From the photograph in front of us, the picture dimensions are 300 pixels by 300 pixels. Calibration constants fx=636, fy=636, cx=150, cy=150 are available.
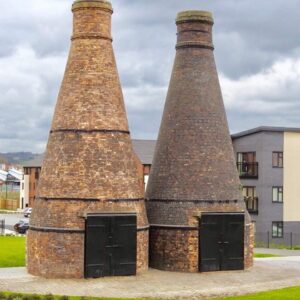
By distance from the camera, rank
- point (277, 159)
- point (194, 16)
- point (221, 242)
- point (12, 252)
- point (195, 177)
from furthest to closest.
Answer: point (277, 159) < point (12, 252) < point (194, 16) < point (195, 177) < point (221, 242)

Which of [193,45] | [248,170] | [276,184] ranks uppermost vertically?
[193,45]

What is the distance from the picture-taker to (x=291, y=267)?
2894 centimetres

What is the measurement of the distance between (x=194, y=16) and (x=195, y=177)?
698 cm

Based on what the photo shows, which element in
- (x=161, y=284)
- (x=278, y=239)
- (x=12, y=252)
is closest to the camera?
(x=161, y=284)

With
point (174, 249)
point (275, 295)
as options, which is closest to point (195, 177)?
point (174, 249)

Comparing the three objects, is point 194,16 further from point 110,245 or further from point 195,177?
point 110,245

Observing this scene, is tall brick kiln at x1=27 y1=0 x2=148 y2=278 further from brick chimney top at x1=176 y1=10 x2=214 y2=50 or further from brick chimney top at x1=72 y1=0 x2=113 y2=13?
brick chimney top at x1=176 y1=10 x2=214 y2=50

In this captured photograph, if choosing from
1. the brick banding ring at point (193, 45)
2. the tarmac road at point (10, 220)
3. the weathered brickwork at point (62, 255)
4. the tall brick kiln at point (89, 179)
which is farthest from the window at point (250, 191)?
the weathered brickwork at point (62, 255)

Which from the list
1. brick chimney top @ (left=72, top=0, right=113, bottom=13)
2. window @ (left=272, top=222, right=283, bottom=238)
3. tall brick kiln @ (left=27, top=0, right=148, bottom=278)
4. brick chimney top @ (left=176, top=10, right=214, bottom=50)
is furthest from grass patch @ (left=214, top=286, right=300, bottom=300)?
window @ (left=272, top=222, right=283, bottom=238)

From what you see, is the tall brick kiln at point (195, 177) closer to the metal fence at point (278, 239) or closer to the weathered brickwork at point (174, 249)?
the weathered brickwork at point (174, 249)

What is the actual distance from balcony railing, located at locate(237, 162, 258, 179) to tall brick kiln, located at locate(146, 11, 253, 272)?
22.7m

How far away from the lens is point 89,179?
24.0 metres

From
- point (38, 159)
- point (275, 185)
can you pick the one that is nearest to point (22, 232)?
point (275, 185)

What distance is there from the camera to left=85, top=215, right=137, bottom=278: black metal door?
23594mm
